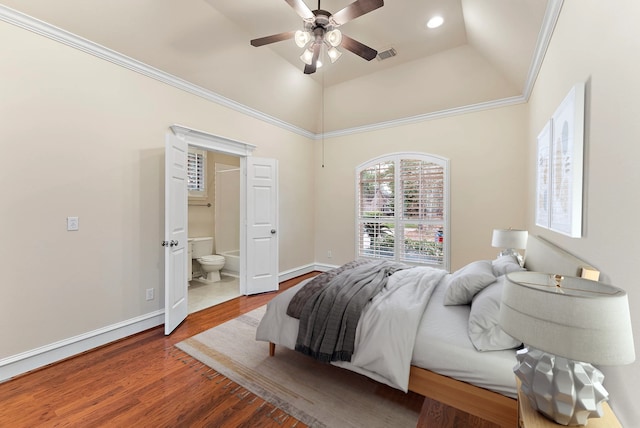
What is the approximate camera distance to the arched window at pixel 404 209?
4383 mm

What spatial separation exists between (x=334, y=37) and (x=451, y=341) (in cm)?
269

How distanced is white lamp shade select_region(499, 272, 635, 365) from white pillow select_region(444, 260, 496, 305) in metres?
1.13

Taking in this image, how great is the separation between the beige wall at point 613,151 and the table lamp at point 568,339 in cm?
22

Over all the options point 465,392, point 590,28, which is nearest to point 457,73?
point 590,28

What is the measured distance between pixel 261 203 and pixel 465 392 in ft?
11.5

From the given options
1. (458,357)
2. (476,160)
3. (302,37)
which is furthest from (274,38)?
(476,160)

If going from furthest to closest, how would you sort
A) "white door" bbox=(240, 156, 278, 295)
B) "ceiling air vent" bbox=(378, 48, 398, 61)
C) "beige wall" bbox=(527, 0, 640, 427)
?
1. "white door" bbox=(240, 156, 278, 295)
2. "ceiling air vent" bbox=(378, 48, 398, 61)
3. "beige wall" bbox=(527, 0, 640, 427)

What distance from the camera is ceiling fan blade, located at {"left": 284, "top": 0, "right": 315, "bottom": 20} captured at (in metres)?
2.16

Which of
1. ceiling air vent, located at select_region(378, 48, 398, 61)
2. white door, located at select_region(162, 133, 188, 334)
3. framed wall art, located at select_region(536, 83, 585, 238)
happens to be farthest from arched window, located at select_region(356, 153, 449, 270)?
white door, located at select_region(162, 133, 188, 334)

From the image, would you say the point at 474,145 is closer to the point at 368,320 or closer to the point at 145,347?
the point at 368,320

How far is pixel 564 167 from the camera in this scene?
179cm

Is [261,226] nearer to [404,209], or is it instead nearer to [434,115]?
[404,209]

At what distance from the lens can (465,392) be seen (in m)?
1.61

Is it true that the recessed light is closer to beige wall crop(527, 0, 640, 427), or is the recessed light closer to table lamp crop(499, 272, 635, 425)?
beige wall crop(527, 0, 640, 427)
